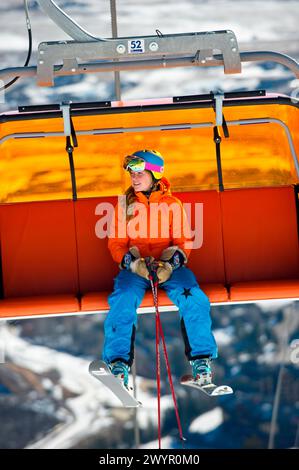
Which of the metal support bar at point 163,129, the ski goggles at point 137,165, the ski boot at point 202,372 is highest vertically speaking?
the metal support bar at point 163,129

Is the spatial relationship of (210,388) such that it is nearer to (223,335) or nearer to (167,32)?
(223,335)

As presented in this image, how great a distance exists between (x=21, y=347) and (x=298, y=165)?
596 inches

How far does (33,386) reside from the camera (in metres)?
21.0

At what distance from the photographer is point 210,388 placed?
5375 millimetres

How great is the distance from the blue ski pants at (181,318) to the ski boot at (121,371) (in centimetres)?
3

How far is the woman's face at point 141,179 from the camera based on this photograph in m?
5.80

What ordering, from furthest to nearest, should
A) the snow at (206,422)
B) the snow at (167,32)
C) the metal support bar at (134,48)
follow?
the snow at (206,422) → the snow at (167,32) → the metal support bar at (134,48)

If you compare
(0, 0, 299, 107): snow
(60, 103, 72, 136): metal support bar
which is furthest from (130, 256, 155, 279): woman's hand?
(0, 0, 299, 107): snow

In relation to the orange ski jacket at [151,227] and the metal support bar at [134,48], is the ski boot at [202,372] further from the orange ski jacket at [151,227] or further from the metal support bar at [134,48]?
the metal support bar at [134,48]

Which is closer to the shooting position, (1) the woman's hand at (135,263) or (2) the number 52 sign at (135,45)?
(2) the number 52 sign at (135,45)

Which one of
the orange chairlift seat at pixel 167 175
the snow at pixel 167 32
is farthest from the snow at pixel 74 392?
the orange chairlift seat at pixel 167 175

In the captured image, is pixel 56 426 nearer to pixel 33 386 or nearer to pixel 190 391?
pixel 33 386

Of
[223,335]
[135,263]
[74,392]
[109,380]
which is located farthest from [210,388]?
[74,392]

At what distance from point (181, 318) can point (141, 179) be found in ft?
2.72
